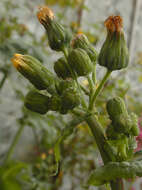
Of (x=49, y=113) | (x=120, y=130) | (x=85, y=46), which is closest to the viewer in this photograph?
(x=120, y=130)

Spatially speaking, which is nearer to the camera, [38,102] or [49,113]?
[38,102]

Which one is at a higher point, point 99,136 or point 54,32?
point 54,32

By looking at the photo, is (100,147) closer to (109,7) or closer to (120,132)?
(120,132)

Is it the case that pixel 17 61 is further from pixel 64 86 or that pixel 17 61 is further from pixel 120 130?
pixel 120 130

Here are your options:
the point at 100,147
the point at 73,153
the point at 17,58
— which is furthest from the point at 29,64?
the point at 73,153

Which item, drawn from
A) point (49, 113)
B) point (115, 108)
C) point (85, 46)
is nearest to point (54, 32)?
point (85, 46)

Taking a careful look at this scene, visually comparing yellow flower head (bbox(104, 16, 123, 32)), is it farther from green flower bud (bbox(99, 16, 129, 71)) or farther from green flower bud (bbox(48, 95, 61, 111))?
green flower bud (bbox(48, 95, 61, 111))

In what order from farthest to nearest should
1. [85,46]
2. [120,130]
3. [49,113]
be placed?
1. [49,113]
2. [85,46]
3. [120,130]
